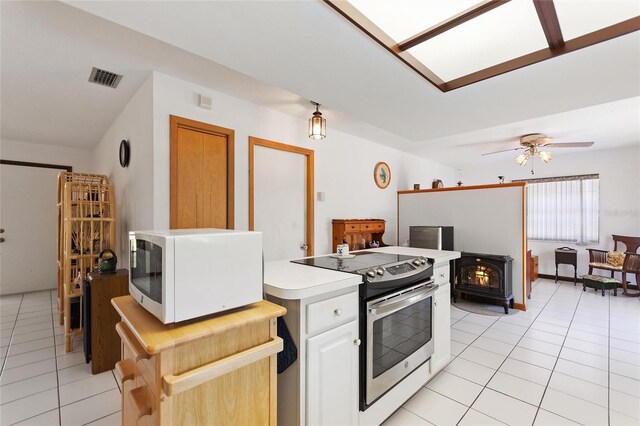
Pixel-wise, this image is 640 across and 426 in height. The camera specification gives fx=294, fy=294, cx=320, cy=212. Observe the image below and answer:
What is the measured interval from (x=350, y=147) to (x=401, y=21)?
2.93 metres

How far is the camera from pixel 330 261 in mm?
2117

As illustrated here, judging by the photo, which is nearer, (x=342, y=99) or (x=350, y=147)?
(x=342, y=99)

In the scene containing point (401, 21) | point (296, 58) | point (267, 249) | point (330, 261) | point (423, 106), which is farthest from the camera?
point (267, 249)

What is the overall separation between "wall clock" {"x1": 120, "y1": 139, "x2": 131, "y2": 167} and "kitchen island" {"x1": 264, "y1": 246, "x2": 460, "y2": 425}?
230 centimetres

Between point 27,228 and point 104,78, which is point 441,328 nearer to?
point 104,78

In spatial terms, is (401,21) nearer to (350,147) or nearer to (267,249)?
(267,249)

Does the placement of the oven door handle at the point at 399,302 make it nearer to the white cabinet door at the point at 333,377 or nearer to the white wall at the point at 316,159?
the white cabinet door at the point at 333,377

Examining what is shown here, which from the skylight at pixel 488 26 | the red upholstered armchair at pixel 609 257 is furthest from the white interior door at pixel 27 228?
the red upholstered armchair at pixel 609 257

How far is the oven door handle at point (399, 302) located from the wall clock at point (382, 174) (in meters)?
3.06

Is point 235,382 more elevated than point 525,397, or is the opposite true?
point 235,382

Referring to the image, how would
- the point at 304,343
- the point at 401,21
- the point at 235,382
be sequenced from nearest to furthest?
the point at 235,382, the point at 304,343, the point at 401,21

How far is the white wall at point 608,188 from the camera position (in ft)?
17.2

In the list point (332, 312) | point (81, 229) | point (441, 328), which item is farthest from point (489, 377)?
point (81, 229)

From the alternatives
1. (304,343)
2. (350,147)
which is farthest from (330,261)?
(350,147)
